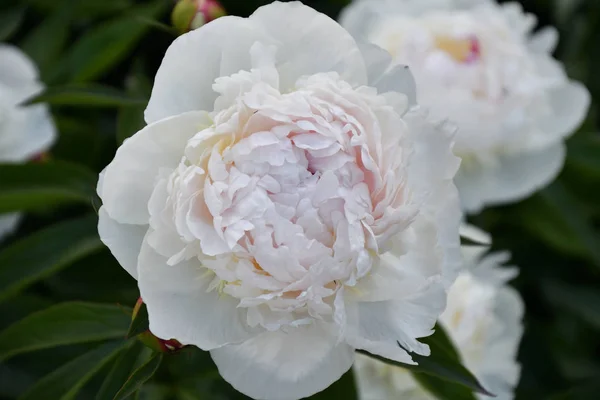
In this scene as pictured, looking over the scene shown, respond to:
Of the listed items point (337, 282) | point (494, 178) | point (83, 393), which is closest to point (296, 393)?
point (337, 282)

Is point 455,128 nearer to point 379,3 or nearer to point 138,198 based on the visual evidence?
point 138,198

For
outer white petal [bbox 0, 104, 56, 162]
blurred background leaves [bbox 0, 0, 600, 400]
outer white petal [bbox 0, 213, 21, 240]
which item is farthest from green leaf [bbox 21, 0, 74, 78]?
outer white petal [bbox 0, 213, 21, 240]

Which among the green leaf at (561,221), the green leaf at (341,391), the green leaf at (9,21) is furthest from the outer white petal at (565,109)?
the green leaf at (9,21)

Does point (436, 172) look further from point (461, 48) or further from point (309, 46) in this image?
point (461, 48)

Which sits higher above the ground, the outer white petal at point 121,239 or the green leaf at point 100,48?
the outer white petal at point 121,239

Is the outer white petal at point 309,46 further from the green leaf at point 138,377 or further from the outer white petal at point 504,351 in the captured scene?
the outer white petal at point 504,351

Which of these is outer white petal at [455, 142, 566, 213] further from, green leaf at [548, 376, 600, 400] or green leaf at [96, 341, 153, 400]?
green leaf at [96, 341, 153, 400]
